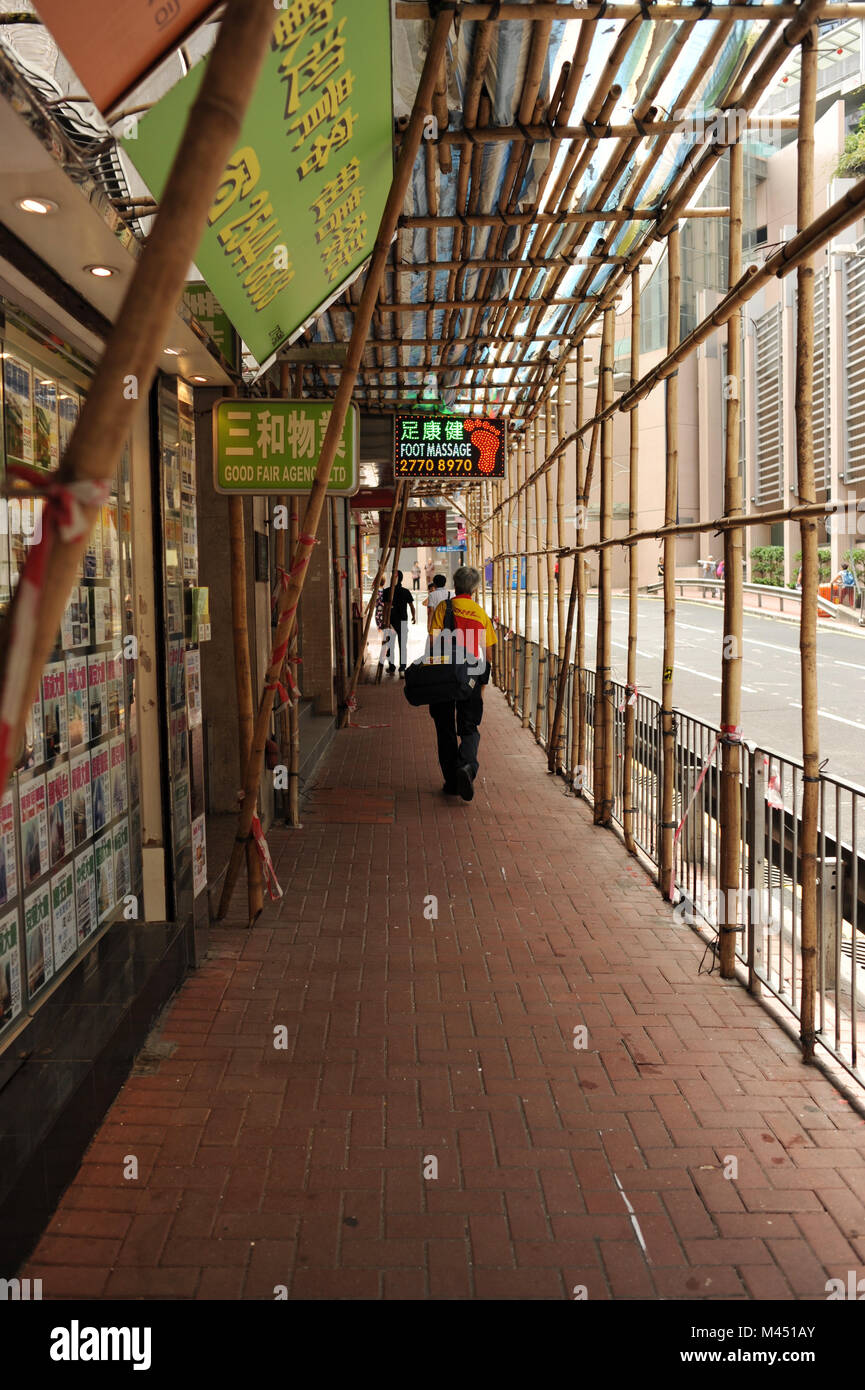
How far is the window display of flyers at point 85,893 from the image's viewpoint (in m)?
3.80

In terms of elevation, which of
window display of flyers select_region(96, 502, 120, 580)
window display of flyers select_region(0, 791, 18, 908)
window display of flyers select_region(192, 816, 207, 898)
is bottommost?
window display of flyers select_region(192, 816, 207, 898)

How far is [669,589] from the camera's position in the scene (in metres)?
5.26

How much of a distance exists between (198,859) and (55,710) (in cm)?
142

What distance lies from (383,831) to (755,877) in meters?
3.25

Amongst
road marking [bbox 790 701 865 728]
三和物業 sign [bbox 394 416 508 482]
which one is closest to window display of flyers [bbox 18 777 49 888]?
三和物業 sign [bbox 394 416 508 482]

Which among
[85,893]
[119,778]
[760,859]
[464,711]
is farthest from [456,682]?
[85,893]

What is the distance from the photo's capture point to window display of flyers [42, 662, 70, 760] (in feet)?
11.4

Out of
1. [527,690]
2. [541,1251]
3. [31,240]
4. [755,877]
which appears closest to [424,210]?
[31,240]

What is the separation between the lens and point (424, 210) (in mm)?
5000

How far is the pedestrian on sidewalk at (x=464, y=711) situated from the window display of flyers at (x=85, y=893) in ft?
14.4

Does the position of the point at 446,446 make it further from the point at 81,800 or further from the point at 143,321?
the point at 143,321

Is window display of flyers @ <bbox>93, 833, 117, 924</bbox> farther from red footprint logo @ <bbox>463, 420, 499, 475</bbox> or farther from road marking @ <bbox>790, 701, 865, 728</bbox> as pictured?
road marking @ <bbox>790, 701, 865, 728</bbox>

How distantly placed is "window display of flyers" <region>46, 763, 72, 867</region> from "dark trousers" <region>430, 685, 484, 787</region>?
4.63 meters
